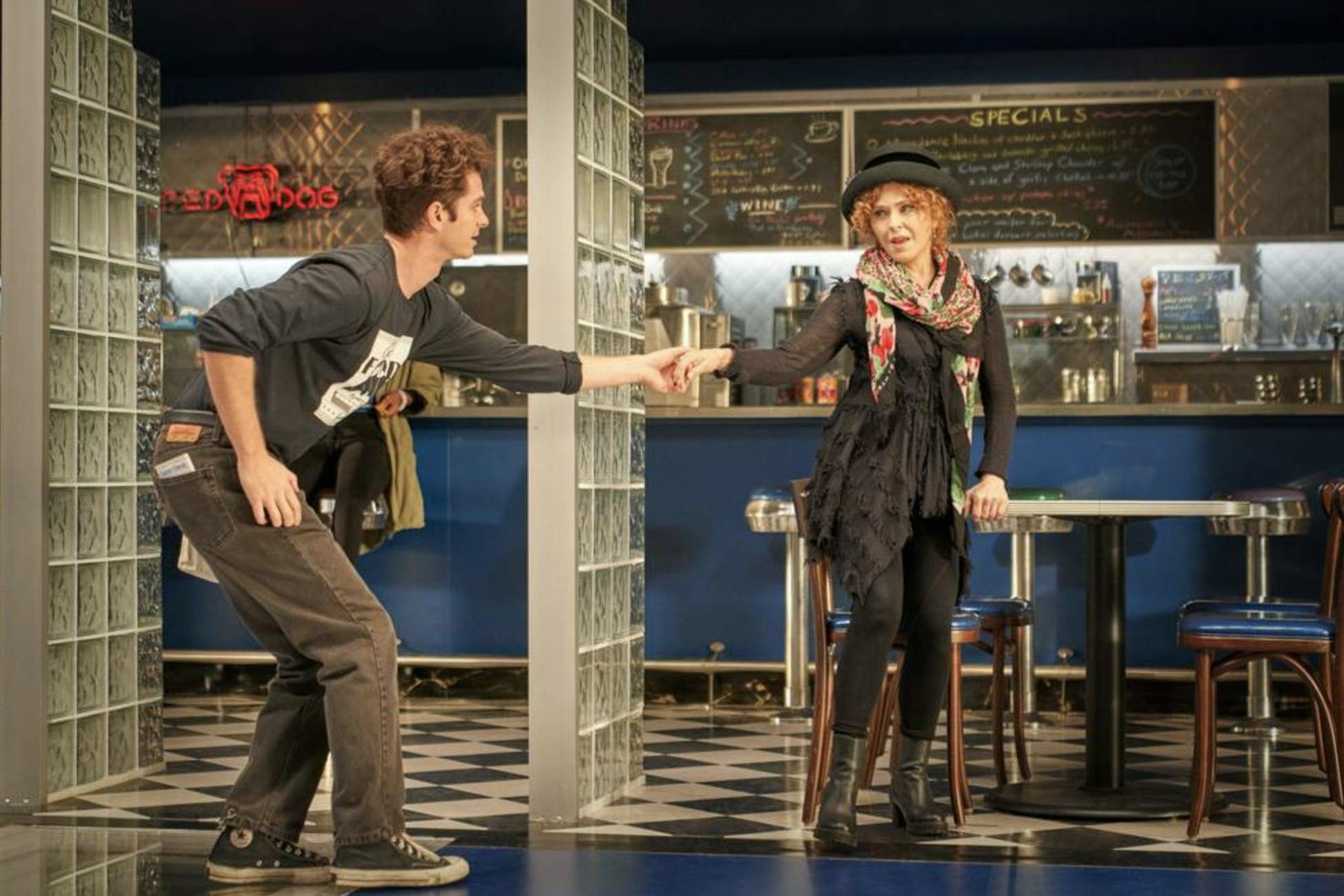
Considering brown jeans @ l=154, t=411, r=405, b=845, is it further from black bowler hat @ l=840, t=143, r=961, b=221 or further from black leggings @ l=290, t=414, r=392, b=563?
black leggings @ l=290, t=414, r=392, b=563

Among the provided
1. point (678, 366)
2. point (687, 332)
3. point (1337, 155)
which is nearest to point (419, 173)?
point (678, 366)

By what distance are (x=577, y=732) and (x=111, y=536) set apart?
1603mm

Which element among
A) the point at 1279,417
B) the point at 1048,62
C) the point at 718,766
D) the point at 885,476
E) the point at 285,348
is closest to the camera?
the point at 285,348

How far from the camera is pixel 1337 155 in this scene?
8.16 meters

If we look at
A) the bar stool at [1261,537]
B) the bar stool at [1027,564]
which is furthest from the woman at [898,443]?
the bar stool at [1027,564]

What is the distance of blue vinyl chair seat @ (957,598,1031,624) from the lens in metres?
5.06

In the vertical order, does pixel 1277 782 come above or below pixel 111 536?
below

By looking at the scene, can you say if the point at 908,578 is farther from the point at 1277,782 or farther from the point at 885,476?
the point at 1277,782

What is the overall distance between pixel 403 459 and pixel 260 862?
314 cm

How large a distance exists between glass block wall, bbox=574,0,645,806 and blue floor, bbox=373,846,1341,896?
71cm

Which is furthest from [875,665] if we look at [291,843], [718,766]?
[718,766]

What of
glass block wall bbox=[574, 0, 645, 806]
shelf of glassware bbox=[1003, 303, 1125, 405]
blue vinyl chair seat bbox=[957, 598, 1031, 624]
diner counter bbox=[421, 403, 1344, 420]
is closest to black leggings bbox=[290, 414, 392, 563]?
diner counter bbox=[421, 403, 1344, 420]

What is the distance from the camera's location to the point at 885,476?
416 cm

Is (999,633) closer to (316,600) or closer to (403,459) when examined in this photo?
(316,600)
